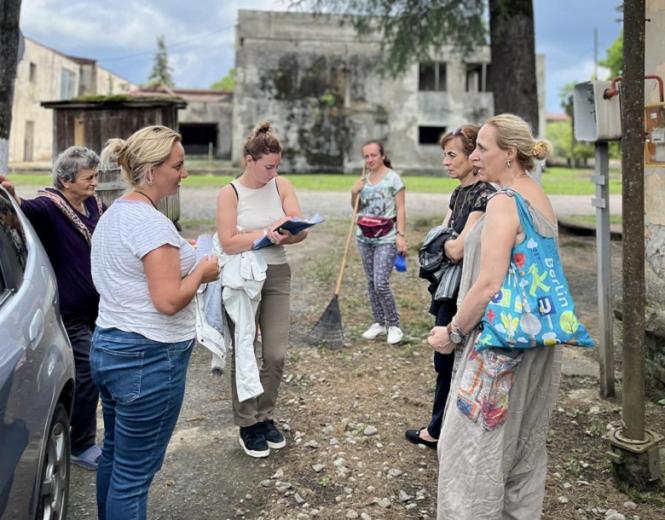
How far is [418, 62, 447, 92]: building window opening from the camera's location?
115 ft

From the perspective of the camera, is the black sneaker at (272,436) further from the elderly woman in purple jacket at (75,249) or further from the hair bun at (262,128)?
the hair bun at (262,128)

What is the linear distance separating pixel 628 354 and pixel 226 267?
2.35 metres

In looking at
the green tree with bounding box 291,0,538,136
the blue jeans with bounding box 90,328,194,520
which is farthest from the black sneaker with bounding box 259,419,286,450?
Result: the green tree with bounding box 291,0,538,136

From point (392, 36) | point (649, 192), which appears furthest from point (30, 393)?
point (392, 36)

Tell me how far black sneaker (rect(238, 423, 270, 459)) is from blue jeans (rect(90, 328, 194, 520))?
4.40 ft

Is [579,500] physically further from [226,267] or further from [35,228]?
[35,228]

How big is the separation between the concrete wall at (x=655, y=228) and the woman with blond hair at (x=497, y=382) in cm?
233

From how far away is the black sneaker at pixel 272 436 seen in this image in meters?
4.04

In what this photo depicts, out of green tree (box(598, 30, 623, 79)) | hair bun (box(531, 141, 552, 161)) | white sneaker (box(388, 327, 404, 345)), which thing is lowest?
white sneaker (box(388, 327, 404, 345))

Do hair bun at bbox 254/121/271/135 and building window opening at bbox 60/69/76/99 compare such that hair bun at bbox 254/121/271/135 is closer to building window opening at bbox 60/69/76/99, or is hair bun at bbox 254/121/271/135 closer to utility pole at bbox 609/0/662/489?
utility pole at bbox 609/0/662/489

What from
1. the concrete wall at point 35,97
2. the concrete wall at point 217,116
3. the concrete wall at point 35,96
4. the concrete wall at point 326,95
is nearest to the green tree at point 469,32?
the concrete wall at point 326,95

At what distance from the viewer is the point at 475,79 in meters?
35.7

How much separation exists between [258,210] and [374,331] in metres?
2.72

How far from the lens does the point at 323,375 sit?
211 inches
